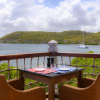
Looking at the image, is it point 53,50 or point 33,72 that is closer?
point 33,72

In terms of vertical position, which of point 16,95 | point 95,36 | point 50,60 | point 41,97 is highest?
point 95,36

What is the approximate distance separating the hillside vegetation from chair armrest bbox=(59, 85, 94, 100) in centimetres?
1370

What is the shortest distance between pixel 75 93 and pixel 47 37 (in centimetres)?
1482

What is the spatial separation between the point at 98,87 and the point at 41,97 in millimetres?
866

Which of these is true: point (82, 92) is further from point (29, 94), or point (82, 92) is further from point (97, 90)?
point (29, 94)

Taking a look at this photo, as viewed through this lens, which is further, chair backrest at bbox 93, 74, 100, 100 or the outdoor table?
the outdoor table

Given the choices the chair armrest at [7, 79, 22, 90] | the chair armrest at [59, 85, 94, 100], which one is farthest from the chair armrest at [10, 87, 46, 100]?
the chair armrest at [7, 79, 22, 90]

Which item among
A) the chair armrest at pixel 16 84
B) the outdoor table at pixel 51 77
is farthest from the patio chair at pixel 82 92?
the chair armrest at pixel 16 84

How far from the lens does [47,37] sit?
16.7 m

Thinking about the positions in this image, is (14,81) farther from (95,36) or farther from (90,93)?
(95,36)

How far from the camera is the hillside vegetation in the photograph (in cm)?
1655

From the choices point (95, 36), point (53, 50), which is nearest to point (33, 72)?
point (53, 50)

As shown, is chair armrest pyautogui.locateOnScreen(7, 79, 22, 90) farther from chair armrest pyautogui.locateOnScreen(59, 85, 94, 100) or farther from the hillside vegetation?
the hillside vegetation

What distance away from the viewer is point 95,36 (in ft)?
63.4
